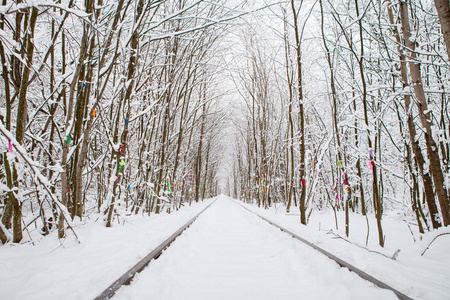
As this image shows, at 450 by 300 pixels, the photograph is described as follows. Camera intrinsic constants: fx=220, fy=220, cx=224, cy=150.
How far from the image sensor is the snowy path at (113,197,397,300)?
189 cm

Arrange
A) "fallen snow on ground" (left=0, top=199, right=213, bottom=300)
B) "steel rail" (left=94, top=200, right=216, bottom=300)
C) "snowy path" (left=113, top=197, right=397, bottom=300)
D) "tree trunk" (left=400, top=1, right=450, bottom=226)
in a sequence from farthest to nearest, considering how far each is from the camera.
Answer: "tree trunk" (left=400, top=1, right=450, bottom=226)
"snowy path" (left=113, top=197, right=397, bottom=300)
"fallen snow on ground" (left=0, top=199, right=213, bottom=300)
"steel rail" (left=94, top=200, right=216, bottom=300)

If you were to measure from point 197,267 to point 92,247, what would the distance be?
1641mm

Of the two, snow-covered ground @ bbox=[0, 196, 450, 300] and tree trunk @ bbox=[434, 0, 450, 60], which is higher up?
tree trunk @ bbox=[434, 0, 450, 60]

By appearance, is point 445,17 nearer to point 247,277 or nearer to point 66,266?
point 247,277

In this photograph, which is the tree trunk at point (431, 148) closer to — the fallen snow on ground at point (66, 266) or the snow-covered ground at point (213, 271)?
the snow-covered ground at point (213, 271)

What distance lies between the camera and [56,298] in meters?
1.64

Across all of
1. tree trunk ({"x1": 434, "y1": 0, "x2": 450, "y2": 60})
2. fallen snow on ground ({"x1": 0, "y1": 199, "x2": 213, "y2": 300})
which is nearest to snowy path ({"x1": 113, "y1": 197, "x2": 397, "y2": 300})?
fallen snow on ground ({"x1": 0, "y1": 199, "x2": 213, "y2": 300})

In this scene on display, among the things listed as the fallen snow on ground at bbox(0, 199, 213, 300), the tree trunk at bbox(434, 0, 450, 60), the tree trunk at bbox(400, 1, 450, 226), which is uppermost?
the tree trunk at bbox(434, 0, 450, 60)

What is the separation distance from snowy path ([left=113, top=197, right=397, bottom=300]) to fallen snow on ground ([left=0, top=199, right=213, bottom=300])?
279mm

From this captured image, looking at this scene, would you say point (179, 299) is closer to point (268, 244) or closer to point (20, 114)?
point (268, 244)

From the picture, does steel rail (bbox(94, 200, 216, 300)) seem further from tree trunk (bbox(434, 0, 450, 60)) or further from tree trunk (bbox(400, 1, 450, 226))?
tree trunk (bbox(400, 1, 450, 226))

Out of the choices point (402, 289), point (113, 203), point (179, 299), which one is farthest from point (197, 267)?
point (113, 203)

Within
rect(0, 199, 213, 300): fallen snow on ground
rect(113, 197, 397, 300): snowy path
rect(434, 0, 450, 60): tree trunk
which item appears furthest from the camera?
rect(434, 0, 450, 60): tree trunk

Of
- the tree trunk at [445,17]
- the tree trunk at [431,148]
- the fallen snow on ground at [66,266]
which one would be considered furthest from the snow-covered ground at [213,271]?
the tree trunk at [445,17]
